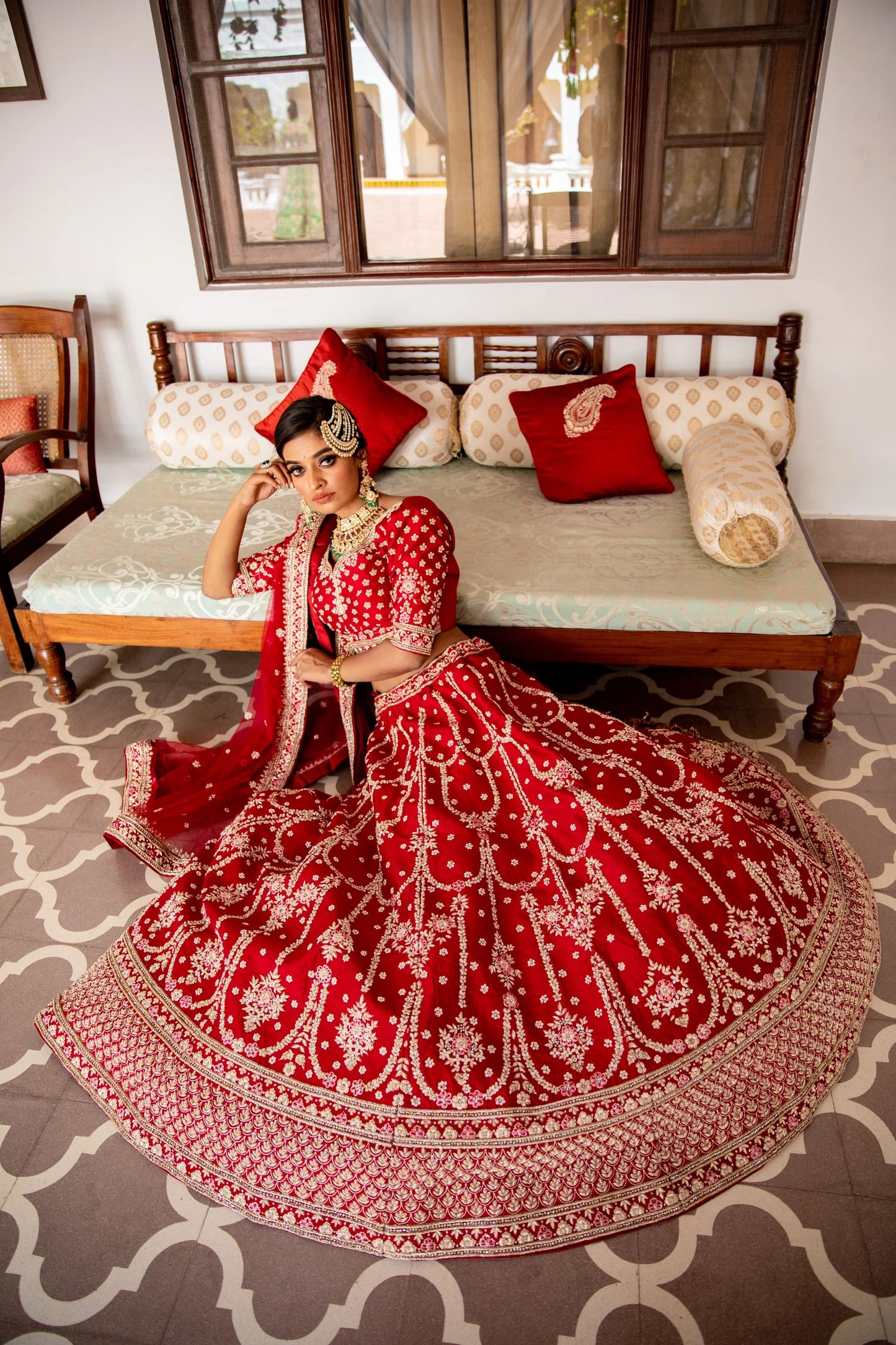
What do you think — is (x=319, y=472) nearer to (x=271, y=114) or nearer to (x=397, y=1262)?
(x=397, y=1262)

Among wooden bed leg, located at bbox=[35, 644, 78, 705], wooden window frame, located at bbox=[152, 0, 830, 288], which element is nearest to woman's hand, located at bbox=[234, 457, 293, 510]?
wooden bed leg, located at bbox=[35, 644, 78, 705]

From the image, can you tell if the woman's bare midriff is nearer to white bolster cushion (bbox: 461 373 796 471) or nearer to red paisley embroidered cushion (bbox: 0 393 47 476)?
white bolster cushion (bbox: 461 373 796 471)

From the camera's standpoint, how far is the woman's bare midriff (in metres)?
2.40

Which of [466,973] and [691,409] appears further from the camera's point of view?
[691,409]

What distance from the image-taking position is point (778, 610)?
265cm

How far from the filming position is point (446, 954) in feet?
6.36

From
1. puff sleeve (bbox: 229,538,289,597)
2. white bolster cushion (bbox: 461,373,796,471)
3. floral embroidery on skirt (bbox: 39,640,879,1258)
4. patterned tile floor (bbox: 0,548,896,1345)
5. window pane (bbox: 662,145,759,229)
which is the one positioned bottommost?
patterned tile floor (bbox: 0,548,896,1345)

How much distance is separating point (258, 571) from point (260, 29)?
6.93 feet

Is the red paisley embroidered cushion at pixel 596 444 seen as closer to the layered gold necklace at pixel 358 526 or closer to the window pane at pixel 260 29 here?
the layered gold necklace at pixel 358 526

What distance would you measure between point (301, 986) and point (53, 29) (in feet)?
11.3

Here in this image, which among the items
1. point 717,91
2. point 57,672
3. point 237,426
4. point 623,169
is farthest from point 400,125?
point 57,672

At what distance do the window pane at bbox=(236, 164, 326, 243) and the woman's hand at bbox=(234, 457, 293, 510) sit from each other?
166cm

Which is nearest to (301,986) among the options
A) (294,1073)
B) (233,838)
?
(294,1073)

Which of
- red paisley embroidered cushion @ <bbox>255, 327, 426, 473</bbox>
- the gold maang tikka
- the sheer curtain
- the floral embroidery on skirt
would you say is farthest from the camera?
red paisley embroidered cushion @ <bbox>255, 327, 426, 473</bbox>
